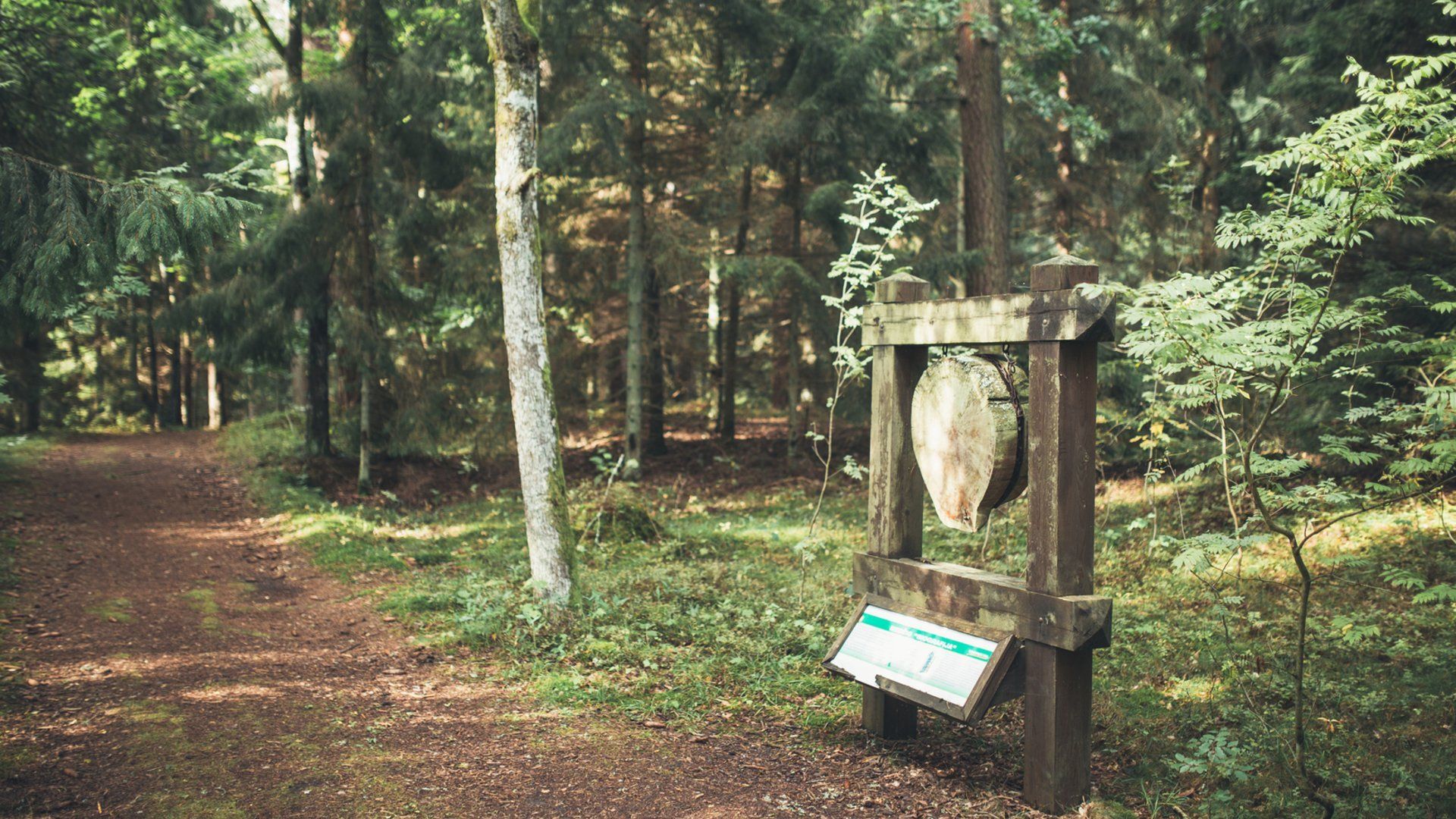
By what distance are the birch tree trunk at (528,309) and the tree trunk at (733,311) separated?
8292 millimetres

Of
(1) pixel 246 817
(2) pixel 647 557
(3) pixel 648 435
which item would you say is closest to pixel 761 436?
(3) pixel 648 435

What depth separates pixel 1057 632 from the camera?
425 centimetres

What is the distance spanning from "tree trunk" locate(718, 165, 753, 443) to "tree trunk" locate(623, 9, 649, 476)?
1850 millimetres

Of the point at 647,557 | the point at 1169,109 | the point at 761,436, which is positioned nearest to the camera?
the point at 647,557

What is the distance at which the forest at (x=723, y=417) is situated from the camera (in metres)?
4.47

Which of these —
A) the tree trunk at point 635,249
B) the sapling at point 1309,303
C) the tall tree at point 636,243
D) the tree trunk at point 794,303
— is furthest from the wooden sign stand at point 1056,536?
the tree trunk at point 794,303

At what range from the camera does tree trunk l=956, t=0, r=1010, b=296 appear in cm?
1252

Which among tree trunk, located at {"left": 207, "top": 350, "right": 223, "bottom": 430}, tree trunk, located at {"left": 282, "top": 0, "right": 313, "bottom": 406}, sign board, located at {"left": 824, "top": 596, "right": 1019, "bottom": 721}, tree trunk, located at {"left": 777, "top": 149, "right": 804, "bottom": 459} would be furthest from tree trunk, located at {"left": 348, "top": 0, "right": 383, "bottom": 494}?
tree trunk, located at {"left": 207, "top": 350, "right": 223, "bottom": 430}

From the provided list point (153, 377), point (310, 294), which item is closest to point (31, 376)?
point (153, 377)

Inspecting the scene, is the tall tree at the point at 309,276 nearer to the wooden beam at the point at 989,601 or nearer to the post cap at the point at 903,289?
the post cap at the point at 903,289

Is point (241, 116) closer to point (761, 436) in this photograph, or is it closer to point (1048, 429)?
point (761, 436)

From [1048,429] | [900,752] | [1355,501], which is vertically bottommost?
[900,752]

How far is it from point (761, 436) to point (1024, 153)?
776 centimetres

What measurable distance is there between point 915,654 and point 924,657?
0.26 ft
